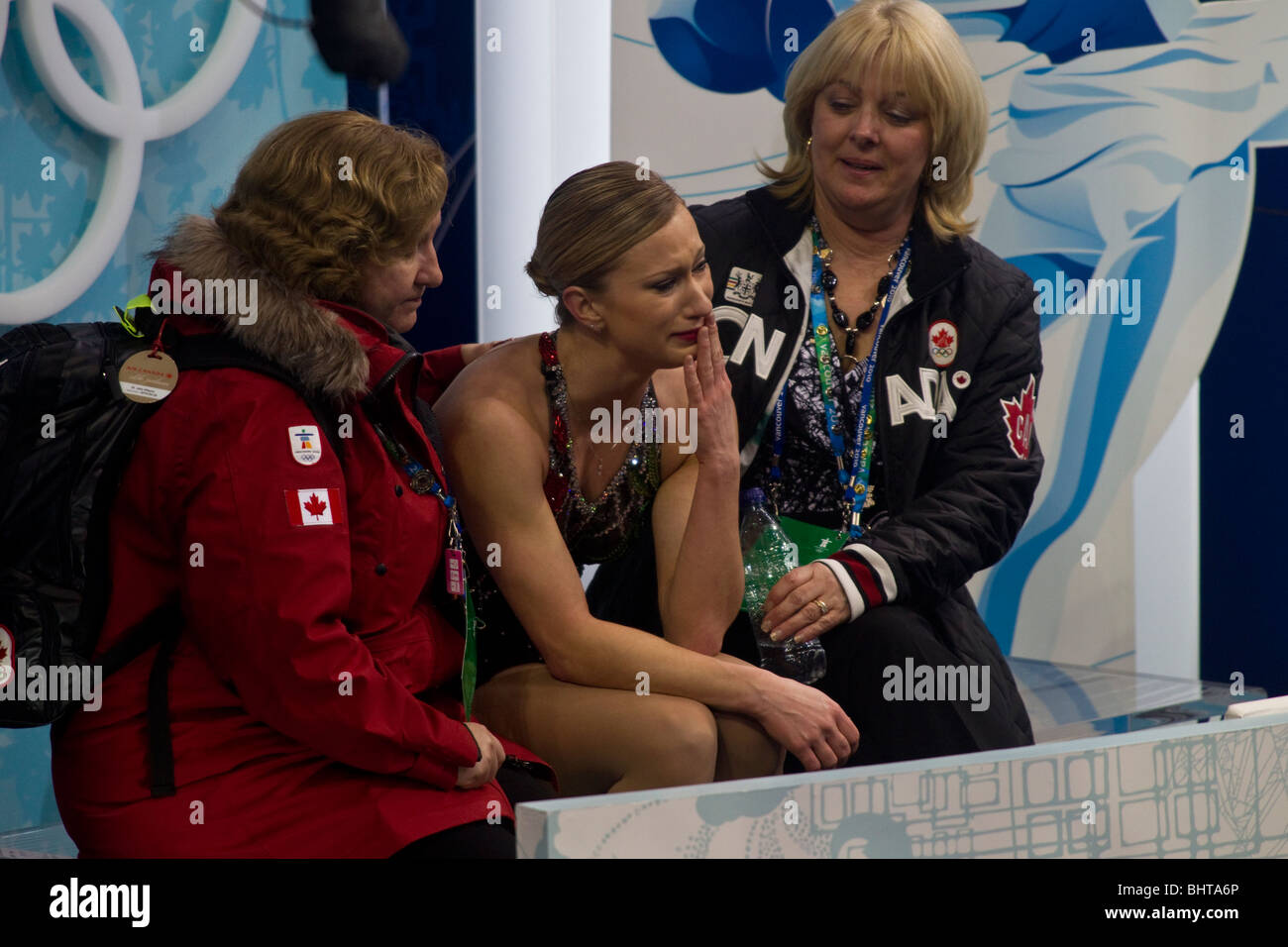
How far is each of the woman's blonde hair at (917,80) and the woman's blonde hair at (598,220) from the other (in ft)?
1.86

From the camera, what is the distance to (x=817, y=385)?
264cm

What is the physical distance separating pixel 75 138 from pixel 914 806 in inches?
92.7

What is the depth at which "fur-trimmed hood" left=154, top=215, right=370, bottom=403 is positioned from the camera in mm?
1803

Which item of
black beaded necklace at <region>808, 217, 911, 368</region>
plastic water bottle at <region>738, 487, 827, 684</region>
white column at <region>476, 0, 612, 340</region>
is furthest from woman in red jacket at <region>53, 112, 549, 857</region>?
white column at <region>476, 0, 612, 340</region>

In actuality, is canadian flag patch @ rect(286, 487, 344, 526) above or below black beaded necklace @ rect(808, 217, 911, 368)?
below

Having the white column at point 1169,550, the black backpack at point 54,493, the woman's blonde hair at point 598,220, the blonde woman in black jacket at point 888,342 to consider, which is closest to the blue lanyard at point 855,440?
the blonde woman in black jacket at point 888,342

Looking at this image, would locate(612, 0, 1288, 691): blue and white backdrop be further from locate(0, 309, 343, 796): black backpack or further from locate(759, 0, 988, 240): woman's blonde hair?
locate(0, 309, 343, 796): black backpack

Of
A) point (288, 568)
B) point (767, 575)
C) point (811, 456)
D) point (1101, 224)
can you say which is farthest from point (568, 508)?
point (1101, 224)

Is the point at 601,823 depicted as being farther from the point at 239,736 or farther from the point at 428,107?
the point at 428,107

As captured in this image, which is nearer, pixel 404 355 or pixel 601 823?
pixel 601 823

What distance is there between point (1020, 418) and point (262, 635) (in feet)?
4.89

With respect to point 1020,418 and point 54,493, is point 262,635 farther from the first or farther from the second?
point 1020,418

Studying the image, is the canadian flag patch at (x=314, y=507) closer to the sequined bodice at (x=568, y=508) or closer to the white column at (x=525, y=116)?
the sequined bodice at (x=568, y=508)
